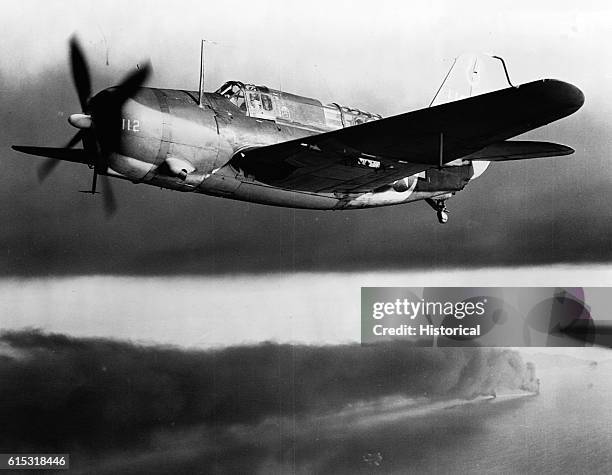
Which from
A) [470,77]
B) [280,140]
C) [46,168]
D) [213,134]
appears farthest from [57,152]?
[470,77]

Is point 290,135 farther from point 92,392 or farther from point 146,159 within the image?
point 92,392

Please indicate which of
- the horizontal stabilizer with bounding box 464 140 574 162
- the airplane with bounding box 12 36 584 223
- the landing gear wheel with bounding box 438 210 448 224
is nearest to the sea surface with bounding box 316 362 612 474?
the landing gear wheel with bounding box 438 210 448 224

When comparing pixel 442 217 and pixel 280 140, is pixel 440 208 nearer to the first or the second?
pixel 442 217

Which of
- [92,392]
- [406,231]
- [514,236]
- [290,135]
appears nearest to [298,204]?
[290,135]

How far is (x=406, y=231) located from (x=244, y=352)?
2376mm

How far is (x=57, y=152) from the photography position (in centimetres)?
806

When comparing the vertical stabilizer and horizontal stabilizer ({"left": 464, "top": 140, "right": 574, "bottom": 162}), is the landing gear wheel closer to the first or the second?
horizontal stabilizer ({"left": 464, "top": 140, "right": 574, "bottom": 162})

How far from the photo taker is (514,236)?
8641 millimetres

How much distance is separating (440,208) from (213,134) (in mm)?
3100

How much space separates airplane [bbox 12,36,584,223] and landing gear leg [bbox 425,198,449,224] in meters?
0.43

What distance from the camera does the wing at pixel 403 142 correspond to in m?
5.74

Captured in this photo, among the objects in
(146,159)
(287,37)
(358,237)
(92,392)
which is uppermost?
(287,37)

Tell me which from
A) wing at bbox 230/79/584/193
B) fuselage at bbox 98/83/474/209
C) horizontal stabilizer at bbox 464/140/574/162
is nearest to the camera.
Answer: wing at bbox 230/79/584/193

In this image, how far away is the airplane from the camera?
249 inches
